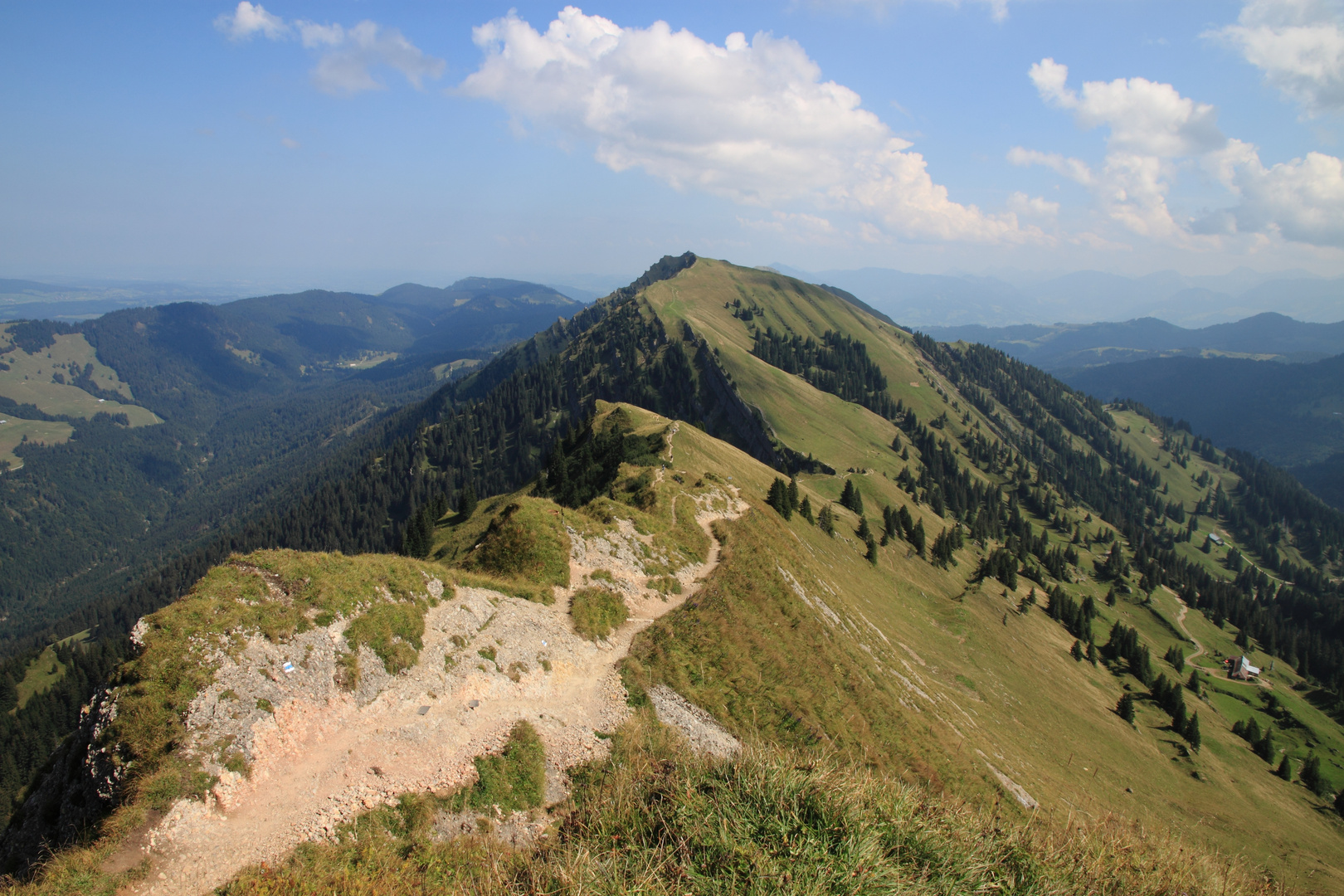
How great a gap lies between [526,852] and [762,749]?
5.58 meters

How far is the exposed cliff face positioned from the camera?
1489 centimetres

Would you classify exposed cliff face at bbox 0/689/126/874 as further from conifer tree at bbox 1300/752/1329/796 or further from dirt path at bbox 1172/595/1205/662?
dirt path at bbox 1172/595/1205/662

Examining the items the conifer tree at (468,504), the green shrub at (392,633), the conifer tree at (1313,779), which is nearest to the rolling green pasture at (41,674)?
the conifer tree at (468,504)

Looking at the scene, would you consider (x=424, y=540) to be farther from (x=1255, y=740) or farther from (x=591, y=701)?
(x=1255, y=740)

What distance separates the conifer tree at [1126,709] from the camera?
84.6 metres

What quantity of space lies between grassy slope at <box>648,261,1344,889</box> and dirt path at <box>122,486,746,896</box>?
18.2 feet

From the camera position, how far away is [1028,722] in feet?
193

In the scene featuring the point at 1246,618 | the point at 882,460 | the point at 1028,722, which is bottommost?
the point at 1246,618

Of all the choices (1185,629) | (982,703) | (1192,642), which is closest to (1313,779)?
(1192,642)

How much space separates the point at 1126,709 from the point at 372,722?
359ft

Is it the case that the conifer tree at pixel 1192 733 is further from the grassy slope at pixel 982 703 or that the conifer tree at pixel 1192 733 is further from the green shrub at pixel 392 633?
the green shrub at pixel 392 633

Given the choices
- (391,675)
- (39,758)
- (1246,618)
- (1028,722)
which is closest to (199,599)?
(391,675)

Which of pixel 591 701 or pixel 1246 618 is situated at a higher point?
pixel 591 701

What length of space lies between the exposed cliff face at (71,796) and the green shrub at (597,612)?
16248 mm
